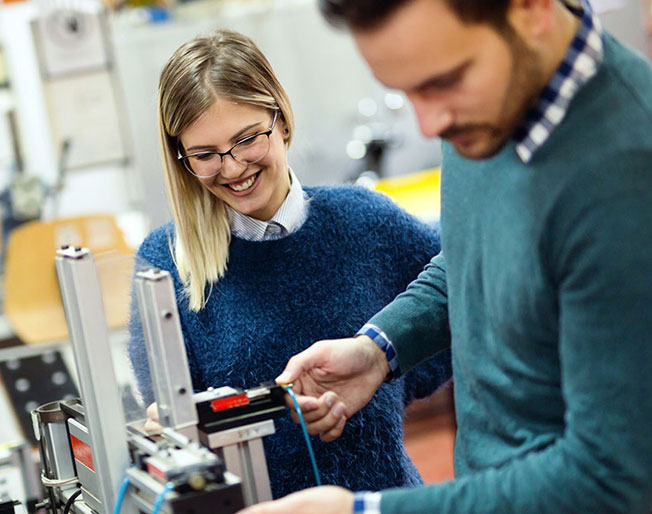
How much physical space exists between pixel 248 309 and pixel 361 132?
325 cm

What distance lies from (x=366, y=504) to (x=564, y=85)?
48 cm

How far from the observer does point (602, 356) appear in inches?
32.2

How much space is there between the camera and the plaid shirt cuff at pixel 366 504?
0.91 meters

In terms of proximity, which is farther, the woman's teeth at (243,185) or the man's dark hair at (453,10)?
the woman's teeth at (243,185)

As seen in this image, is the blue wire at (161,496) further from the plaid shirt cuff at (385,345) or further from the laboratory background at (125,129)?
the laboratory background at (125,129)

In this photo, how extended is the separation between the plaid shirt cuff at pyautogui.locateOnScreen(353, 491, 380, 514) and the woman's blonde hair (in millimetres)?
716

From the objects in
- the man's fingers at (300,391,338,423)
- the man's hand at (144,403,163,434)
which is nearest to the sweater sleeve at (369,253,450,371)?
the man's fingers at (300,391,338,423)

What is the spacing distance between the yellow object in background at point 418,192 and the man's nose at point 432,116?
2724 millimetres

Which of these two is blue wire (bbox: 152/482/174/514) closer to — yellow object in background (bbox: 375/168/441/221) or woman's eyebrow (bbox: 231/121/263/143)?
woman's eyebrow (bbox: 231/121/263/143)

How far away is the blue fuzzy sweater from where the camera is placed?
5.06ft

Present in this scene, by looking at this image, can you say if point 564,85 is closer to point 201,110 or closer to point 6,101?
point 201,110

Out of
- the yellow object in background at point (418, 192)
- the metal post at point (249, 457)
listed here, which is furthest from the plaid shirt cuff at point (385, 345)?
the yellow object in background at point (418, 192)

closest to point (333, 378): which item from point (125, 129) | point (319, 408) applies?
point (319, 408)

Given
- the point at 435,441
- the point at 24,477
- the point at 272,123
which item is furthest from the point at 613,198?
the point at 435,441
